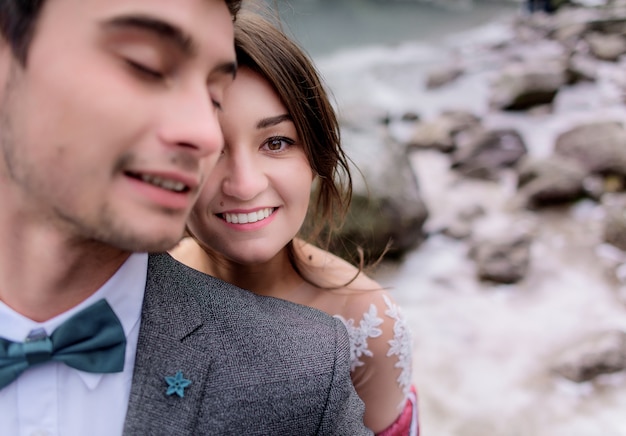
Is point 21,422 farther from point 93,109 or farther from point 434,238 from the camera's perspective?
point 434,238

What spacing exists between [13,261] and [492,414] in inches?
116

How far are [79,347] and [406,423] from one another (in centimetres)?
146

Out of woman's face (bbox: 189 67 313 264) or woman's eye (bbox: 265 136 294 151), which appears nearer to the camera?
woman's face (bbox: 189 67 313 264)

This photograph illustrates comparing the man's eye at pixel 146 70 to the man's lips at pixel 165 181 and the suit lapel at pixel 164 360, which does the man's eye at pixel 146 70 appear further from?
the suit lapel at pixel 164 360

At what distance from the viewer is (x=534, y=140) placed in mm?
7855

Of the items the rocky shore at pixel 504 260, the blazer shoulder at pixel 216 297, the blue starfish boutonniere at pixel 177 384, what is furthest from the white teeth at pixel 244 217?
the rocky shore at pixel 504 260

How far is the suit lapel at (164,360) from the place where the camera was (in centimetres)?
127

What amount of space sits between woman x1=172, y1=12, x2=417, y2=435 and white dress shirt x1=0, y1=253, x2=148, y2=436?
0.55 meters

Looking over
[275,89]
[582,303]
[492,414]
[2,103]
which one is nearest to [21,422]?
[2,103]

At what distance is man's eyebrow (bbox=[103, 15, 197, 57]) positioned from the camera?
1.07 m

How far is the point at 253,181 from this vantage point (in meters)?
1.81

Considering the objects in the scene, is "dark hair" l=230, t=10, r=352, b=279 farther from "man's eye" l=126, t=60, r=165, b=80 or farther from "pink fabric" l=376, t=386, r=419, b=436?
"pink fabric" l=376, t=386, r=419, b=436

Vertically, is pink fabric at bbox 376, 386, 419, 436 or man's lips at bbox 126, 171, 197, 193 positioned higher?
man's lips at bbox 126, 171, 197, 193

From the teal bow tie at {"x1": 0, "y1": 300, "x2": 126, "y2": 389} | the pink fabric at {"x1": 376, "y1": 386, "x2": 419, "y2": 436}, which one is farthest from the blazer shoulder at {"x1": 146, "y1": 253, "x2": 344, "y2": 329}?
the pink fabric at {"x1": 376, "y1": 386, "x2": 419, "y2": 436}
